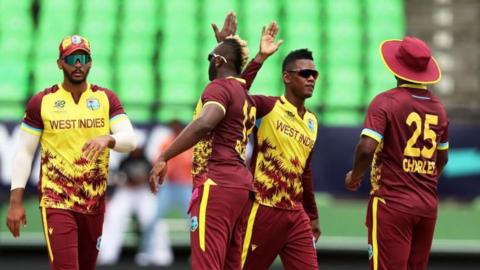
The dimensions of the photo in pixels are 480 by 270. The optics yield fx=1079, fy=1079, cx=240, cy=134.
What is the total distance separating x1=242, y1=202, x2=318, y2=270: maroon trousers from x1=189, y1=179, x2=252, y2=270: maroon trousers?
65 cm

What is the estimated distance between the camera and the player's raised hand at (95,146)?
755 centimetres

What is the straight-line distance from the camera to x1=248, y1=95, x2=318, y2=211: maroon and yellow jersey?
8.30 metres

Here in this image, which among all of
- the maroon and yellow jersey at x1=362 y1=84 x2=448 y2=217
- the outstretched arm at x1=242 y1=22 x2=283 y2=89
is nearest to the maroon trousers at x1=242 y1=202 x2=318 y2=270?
the maroon and yellow jersey at x1=362 y1=84 x2=448 y2=217

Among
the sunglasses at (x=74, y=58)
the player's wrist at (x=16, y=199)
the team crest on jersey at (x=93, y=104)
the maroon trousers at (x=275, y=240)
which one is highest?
the sunglasses at (x=74, y=58)

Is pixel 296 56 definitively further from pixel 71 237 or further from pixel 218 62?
pixel 71 237

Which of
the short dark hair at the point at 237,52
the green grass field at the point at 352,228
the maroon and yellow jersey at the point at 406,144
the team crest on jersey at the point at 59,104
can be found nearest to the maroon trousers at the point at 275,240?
the maroon and yellow jersey at the point at 406,144

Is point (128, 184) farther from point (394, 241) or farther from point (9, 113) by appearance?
point (394, 241)

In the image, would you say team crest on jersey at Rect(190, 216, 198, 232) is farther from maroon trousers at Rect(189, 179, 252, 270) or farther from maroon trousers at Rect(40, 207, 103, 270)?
maroon trousers at Rect(40, 207, 103, 270)

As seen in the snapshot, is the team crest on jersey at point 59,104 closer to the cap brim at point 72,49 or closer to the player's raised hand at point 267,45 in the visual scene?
the cap brim at point 72,49

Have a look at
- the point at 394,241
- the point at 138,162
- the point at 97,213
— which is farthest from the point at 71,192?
the point at 138,162

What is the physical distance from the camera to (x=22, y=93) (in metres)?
17.5

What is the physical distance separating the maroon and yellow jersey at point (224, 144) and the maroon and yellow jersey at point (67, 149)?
0.83 m

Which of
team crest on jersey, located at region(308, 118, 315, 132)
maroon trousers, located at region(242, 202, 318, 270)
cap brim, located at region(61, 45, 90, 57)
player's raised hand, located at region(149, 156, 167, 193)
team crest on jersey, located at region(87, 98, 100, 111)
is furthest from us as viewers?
team crest on jersey, located at region(308, 118, 315, 132)

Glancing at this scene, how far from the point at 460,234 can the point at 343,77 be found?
3.86m
